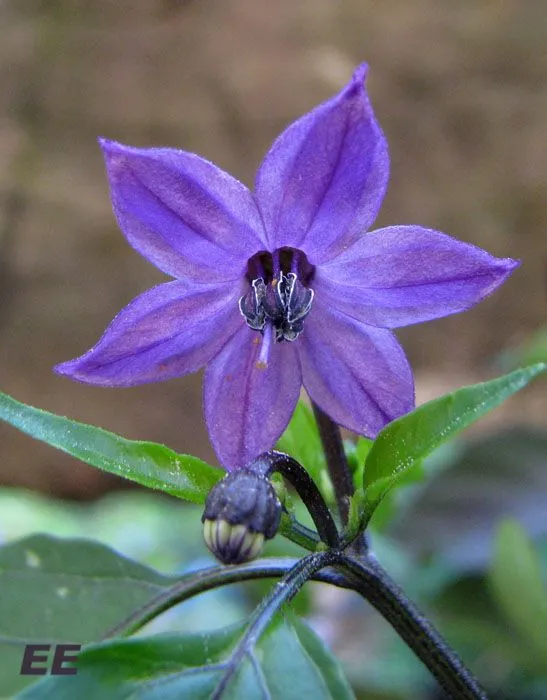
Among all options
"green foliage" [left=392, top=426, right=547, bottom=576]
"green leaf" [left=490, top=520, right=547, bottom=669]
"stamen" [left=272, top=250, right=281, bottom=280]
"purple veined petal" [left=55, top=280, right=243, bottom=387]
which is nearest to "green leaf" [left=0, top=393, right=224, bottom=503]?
"purple veined petal" [left=55, top=280, right=243, bottom=387]

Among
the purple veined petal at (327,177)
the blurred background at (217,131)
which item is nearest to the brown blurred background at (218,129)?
the blurred background at (217,131)

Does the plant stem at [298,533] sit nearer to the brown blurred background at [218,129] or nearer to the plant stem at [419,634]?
the plant stem at [419,634]

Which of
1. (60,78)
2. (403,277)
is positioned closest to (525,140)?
(60,78)

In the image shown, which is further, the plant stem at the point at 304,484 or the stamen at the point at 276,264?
the stamen at the point at 276,264

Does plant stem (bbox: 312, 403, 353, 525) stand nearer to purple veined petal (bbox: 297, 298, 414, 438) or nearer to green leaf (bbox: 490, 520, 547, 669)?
purple veined petal (bbox: 297, 298, 414, 438)

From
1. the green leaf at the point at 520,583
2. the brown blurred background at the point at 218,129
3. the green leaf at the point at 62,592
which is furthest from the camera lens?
the brown blurred background at the point at 218,129

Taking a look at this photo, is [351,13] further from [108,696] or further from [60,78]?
[108,696]
